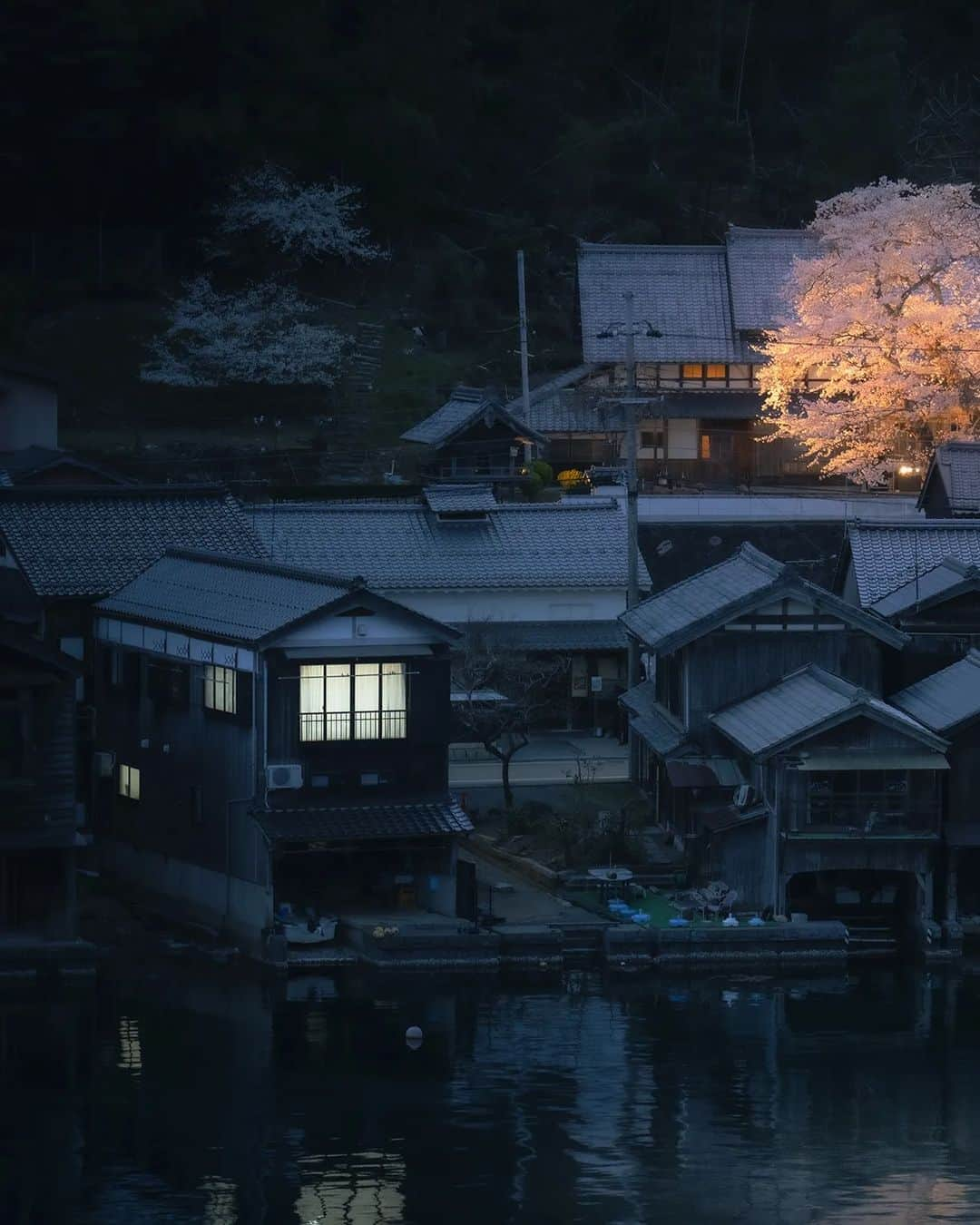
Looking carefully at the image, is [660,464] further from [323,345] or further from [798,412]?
[323,345]

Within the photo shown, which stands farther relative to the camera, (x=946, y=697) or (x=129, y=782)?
(x=129, y=782)

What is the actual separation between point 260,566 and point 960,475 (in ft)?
63.2

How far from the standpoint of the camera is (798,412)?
68.4 m

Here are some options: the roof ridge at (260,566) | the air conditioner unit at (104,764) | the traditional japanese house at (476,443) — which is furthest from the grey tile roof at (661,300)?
the air conditioner unit at (104,764)

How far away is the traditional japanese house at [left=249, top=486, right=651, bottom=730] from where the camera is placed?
49094 mm

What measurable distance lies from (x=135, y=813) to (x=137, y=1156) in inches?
483

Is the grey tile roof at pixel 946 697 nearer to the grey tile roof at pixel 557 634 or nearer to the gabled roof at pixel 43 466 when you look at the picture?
the grey tile roof at pixel 557 634

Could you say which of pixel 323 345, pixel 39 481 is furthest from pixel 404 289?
pixel 39 481

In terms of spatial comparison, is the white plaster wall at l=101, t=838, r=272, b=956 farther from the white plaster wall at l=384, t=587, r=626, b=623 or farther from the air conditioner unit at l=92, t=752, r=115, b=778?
the white plaster wall at l=384, t=587, r=626, b=623

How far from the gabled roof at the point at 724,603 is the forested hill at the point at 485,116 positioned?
32.6 metres

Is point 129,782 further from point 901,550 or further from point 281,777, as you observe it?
point 901,550

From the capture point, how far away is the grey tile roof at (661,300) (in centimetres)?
6862

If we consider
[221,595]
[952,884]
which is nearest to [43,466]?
[221,595]

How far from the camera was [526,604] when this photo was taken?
4975 cm
